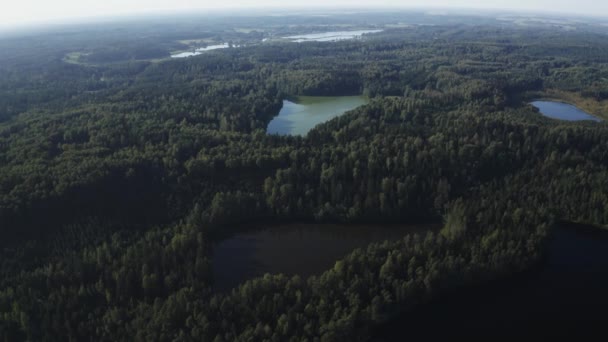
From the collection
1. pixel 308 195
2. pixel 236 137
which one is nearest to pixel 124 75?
pixel 236 137

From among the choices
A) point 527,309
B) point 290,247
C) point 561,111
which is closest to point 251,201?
point 290,247

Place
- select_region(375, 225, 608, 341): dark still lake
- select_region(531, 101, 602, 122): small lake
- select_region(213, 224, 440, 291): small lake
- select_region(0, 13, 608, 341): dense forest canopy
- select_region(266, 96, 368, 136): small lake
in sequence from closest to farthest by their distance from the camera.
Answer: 1. select_region(0, 13, 608, 341): dense forest canopy
2. select_region(375, 225, 608, 341): dark still lake
3. select_region(213, 224, 440, 291): small lake
4. select_region(266, 96, 368, 136): small lake
5. select_region(531, 101, 602, 122): small lake

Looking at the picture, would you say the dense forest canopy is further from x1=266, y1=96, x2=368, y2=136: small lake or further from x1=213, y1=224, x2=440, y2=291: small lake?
x1=266, y1=96, x2=368, y2=136: small lake

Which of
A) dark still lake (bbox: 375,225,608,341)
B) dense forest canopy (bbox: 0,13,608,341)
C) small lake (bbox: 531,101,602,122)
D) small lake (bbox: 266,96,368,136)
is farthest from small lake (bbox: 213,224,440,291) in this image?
small lake (bbox: 531,101,602,122)

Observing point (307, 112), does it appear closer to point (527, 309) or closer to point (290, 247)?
point (290, 247)

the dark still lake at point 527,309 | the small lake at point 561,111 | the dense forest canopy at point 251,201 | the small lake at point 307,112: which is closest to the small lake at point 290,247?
the dense forest canopy at point 251,201
